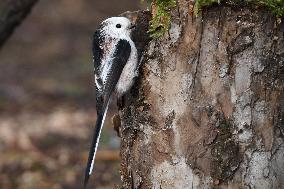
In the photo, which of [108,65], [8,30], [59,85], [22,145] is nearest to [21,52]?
[59,85]

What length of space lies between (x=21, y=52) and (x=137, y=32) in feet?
23.3

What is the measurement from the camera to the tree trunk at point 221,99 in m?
3.55

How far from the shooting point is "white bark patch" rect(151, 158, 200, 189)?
369 cm

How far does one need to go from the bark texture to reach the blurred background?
157cm

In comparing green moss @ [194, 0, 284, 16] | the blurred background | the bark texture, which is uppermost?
green moss @ [194, 0, 284, 16]

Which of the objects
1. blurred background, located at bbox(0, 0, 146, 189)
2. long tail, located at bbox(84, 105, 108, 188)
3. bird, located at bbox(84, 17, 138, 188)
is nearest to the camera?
long tail, located at bbox(84, 105, 108, 188)

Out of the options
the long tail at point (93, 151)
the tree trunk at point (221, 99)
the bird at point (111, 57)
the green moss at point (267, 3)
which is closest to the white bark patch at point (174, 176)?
the tree trunk at point (221, 99)

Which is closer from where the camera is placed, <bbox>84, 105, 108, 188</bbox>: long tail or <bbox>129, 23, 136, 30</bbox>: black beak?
<bbox>84, 105, 108, 188</bbox>: long tail

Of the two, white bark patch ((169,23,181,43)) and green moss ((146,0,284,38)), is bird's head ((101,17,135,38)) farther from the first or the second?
white bark patch ((169,23,181,43))

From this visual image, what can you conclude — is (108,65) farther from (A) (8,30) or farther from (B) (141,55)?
(A) (8,30)

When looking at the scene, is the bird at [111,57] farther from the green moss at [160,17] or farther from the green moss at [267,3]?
the green moss at [267,3]

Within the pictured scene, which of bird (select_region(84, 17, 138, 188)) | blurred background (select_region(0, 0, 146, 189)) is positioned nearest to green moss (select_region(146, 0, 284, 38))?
bird (select_region(84, 17, 138, 188))

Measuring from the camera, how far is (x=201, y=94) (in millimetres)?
3611

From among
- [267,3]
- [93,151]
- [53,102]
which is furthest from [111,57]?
[53,102]
